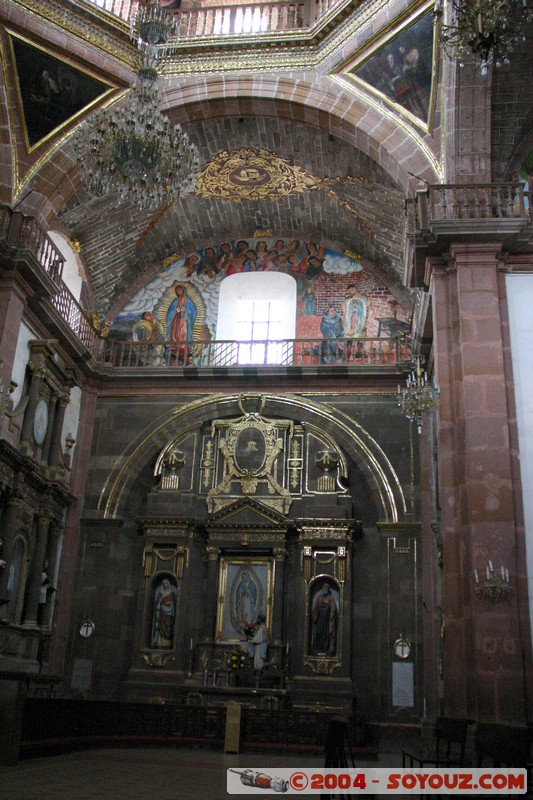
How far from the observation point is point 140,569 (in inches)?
672

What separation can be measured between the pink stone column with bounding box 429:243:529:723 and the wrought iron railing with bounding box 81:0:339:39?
21.6ft

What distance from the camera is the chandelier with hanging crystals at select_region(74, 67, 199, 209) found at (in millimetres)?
10875

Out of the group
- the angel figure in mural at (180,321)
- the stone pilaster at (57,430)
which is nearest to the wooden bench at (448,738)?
the stone pilaster at (57,430)

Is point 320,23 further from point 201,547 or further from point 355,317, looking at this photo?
point 201,547

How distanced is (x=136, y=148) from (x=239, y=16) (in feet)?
22.8

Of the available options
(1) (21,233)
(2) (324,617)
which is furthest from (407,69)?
(2) (324,617)

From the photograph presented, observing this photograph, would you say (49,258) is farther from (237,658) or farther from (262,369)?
(237,658)

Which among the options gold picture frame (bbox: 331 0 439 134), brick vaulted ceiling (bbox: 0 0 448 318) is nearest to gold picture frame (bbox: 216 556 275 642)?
brick vaulted ceiling (bbox: 0 0 448 318)

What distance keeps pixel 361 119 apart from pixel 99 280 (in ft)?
22.7

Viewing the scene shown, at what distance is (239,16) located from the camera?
1638cm

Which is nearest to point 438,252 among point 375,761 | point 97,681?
point 375,761

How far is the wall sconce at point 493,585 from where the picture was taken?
10.3m

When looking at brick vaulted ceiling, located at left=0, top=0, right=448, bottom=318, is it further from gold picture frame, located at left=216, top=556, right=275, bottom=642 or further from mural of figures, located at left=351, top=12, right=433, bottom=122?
gold picture frame, located at left=216, top=556, right=275, bottom=642

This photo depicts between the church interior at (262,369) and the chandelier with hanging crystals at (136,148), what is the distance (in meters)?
0.04
